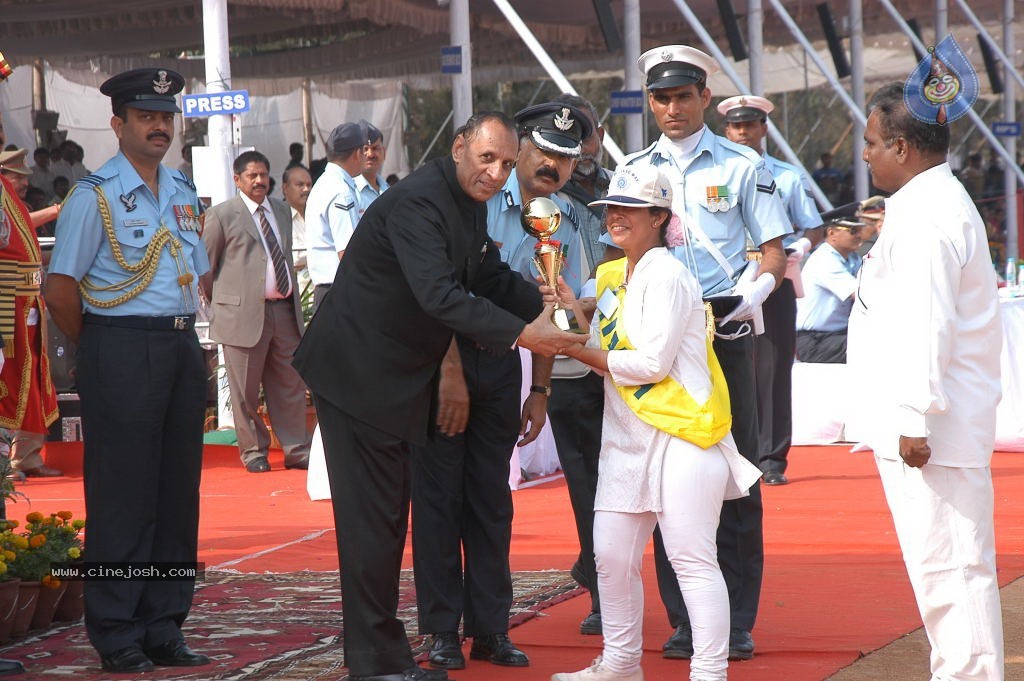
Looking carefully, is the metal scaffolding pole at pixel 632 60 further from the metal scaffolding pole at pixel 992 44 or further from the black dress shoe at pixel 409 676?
the black dress shoe at pixel 409 676

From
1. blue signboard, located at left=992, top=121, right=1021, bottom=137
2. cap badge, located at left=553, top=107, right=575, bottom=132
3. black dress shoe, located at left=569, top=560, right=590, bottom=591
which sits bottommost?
black dress shoe, located at left=569, top=560, right=590, bottom=591

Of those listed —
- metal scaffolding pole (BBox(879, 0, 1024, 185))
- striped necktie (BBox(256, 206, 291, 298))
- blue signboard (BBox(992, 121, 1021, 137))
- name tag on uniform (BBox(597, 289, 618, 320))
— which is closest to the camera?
name tag on uniform (BBox(597, 289, 618, 320))

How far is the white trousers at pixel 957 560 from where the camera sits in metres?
3.94

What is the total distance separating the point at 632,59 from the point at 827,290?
19.7ft

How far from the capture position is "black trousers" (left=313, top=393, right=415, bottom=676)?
174 inches

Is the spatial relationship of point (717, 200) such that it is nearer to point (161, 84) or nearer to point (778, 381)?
point (161, 84)

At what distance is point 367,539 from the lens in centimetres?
445

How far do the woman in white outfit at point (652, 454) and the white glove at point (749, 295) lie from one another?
384 mm

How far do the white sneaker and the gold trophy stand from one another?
41.0 inches

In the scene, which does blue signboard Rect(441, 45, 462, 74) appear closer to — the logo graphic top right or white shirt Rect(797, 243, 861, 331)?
white shirt Rect(797, 243, 861, 331)

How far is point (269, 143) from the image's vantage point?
700 inches

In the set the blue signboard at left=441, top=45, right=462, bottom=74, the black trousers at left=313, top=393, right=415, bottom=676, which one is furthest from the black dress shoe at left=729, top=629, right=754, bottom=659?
the blue signboard at left=441, top=45, right=462, bottom=74

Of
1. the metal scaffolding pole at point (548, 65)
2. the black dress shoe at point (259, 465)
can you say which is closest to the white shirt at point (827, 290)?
the metal scaffolding pole at point (548, 65)

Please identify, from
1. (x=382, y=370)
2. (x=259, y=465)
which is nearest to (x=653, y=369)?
(x=382, y=370)
